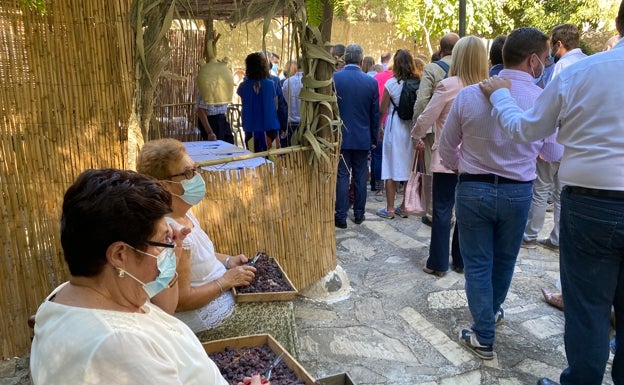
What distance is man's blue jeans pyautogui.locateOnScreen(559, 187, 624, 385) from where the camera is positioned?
2.21m

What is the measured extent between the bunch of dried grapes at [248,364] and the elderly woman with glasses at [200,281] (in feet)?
0.91

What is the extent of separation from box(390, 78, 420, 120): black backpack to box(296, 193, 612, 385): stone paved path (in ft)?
5.31

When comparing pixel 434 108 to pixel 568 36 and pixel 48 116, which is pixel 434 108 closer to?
pixel 568 36

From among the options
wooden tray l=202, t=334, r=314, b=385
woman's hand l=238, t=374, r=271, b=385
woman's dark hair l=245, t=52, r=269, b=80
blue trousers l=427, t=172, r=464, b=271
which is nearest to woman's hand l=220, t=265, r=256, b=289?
wooden tray l=202, t=334, r=314, b=385

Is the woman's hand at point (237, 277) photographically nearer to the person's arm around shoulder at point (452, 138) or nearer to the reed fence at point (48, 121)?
the reed fence at point (48, 121)

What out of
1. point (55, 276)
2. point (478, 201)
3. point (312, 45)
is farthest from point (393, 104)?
point (55, 276)

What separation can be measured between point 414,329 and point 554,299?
3.87 feet

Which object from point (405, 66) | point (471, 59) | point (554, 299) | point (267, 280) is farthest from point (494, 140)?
point (405, 66)

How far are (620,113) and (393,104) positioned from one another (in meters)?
3.63

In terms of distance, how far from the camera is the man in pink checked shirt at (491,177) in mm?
2889

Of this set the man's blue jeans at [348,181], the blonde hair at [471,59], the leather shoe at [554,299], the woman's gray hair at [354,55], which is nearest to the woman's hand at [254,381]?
the blonde hair at [471,59]

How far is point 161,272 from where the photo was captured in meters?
1.50

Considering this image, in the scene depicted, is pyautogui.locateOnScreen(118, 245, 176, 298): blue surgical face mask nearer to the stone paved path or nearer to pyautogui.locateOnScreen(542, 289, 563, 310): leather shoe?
the stone paved path

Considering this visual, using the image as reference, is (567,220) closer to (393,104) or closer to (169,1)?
(169,1)
